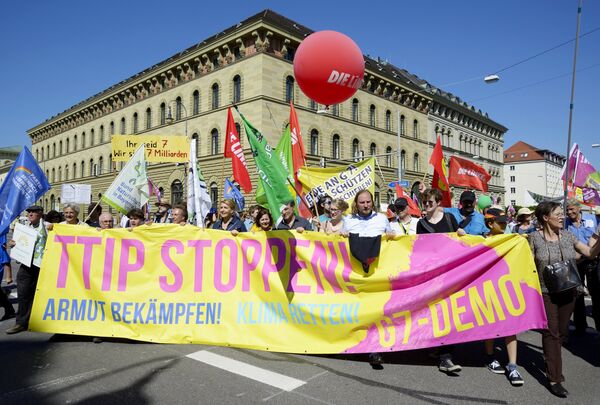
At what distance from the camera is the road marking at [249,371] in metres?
3.98

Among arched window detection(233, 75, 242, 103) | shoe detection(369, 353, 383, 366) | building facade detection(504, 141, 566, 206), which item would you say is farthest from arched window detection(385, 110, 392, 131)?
building facade detection(504, 141, 566, 206)

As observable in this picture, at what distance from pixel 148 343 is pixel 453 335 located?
3600mm

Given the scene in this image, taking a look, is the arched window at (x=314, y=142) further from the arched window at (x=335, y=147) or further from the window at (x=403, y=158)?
the window at (x=403, y=158)

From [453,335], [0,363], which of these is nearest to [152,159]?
[0,363]

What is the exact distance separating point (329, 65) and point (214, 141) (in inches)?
1195

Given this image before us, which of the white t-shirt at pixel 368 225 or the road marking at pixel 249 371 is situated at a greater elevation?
the white t-shirt at pixel 368 225

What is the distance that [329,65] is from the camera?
5.20 metres

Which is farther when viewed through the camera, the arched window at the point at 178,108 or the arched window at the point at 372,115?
the arched window at the point at 372,115

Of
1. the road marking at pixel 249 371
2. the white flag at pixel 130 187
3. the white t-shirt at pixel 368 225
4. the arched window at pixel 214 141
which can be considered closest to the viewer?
the road marking at pixel 249 371

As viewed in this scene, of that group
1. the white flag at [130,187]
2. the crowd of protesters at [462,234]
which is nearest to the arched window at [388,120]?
the crowd of protesters at [462,234]

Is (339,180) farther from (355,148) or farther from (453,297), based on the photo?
(355,148)

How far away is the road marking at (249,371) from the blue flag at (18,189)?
3.70 metres

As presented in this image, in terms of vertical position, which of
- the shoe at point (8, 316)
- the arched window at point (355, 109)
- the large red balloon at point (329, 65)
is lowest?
→ the shoe at point (8, 316)

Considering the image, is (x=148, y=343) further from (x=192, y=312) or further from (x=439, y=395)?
(x=439, y=395)
